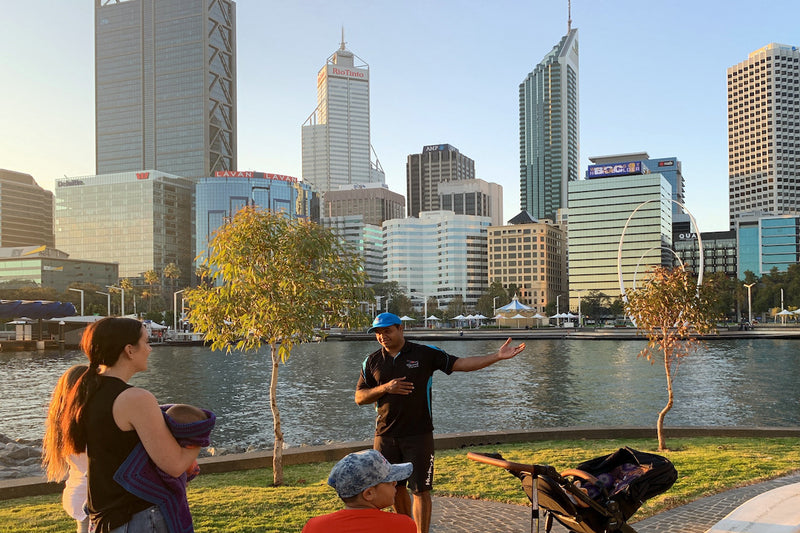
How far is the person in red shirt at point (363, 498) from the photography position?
3.18 meters

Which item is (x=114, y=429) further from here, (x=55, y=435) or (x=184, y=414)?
(x=55, y=435)

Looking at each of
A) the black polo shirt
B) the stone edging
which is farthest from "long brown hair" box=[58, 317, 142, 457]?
the stone edging

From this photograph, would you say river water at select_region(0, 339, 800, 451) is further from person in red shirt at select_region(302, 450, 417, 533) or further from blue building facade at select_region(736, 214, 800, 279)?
blue building facade at select_region(736, 214, 800, 279)

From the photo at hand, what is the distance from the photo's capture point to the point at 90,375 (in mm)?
3354

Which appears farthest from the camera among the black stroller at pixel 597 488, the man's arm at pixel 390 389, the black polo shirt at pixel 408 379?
the black polo shirt at pixel 408 379

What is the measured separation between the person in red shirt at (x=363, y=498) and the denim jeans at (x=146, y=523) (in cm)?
76

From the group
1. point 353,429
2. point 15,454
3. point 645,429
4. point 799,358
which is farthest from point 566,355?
point 15,454

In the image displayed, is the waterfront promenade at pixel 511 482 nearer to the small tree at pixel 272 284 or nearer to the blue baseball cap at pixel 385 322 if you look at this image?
the small tree at pixel 272 284

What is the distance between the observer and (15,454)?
16.8 metres

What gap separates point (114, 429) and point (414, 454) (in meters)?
3.34

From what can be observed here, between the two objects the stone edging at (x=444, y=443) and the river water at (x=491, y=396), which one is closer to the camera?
the stone edging at (x=444, y=443)

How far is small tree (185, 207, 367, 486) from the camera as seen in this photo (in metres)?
10.3

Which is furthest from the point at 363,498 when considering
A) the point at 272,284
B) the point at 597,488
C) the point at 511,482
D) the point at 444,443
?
the point at 444,443

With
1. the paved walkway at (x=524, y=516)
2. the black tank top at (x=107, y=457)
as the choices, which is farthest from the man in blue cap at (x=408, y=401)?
the black tank top at (x=107, y=457)
